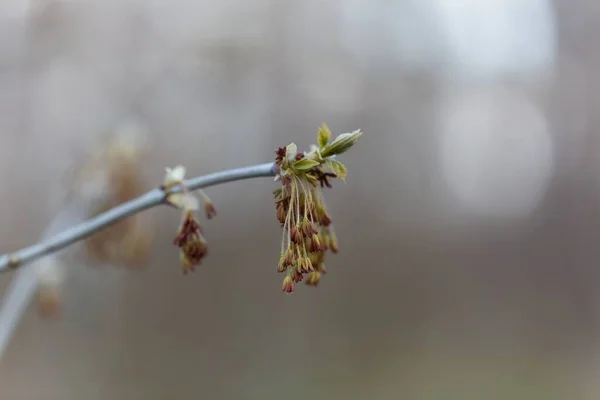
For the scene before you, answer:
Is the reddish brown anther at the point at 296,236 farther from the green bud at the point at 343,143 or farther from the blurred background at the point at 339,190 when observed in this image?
the blurred background at the point at 339,190

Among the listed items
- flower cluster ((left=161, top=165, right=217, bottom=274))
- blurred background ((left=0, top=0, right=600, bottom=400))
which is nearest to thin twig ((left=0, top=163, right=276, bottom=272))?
flower cluster ((left=161, top=165, right=217, bottom=274))

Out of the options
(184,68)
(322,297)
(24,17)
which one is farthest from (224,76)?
(322,297)

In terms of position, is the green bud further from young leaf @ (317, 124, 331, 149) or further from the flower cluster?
the flower cluster

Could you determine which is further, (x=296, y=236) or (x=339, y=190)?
(x=339, y=190)

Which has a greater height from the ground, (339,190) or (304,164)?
(339,190)

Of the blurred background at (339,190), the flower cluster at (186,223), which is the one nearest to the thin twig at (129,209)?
the flower cluster at (186,223)

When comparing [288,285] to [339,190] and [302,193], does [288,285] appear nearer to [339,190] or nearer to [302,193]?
[302,193]

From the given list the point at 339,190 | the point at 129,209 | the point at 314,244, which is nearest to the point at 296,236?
the point at 314,244
